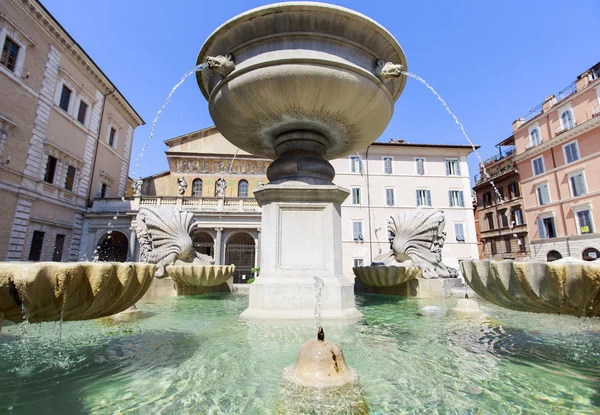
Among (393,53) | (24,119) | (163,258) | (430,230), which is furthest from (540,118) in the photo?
(24,119)

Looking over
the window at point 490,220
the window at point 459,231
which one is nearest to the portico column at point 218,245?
the window at point 459,231

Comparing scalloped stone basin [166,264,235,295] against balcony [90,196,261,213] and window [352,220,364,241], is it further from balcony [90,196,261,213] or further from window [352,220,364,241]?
window [352,220,364,241]

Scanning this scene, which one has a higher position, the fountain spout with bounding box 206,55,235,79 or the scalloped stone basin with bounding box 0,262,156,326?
the fountain spout with bounding box 206,55,235,79

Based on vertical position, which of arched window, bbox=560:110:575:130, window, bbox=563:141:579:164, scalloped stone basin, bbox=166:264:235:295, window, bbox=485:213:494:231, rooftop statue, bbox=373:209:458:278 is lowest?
scalloped stone basin, bbox=166:264:235:295

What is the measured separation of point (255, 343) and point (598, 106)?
30.5 meters

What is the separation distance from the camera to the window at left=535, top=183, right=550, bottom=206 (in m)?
26.7

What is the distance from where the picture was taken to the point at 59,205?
779 inches

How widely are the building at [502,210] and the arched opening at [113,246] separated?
33134 mm

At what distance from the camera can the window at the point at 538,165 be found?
2723 cm

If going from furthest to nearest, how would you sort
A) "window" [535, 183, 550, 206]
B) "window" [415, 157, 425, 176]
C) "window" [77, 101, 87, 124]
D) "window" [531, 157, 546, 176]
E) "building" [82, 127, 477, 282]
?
"window" [415, 157, 425, 176]
"window" [531, 157, 546, 176]
"window" [535, 183, 550, 206]
"building" [82, 127, 477, 282]
"window" [77, 101, 87, 124]

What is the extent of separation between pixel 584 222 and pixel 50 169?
38.1 metres

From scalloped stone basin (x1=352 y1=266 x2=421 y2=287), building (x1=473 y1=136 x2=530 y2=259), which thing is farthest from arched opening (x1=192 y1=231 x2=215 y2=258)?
building (x1=473 y1=136 x2=530 y2=259)

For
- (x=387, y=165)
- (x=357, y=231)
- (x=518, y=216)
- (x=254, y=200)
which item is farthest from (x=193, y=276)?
(x=518, y=216)

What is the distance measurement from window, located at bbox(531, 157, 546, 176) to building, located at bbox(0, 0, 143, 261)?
37.7 m
